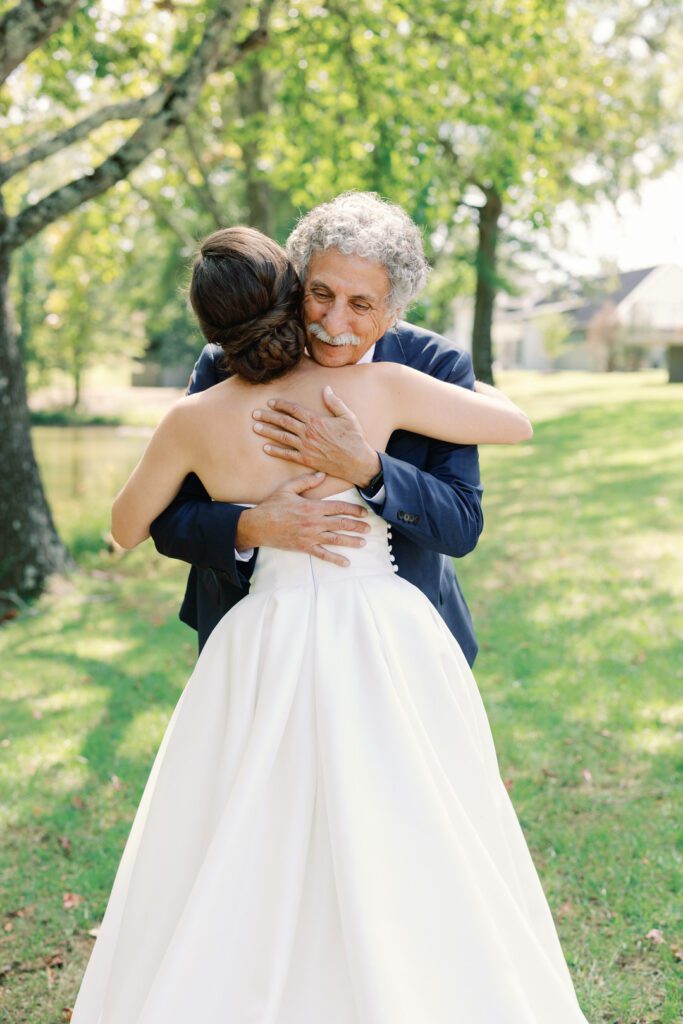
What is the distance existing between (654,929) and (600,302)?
53.2 metres

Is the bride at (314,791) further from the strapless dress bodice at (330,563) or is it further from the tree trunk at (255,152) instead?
the tree trunk at (255,152)

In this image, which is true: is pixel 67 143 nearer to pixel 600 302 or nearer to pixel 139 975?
pixel 139 975

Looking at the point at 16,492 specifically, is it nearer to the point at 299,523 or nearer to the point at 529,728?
the point at 529,728

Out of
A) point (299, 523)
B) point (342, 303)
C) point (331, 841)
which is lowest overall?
point (331, 841)

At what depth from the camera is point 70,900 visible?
154 inches

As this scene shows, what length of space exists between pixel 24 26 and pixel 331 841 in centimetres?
507

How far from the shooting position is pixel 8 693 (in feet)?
20.5

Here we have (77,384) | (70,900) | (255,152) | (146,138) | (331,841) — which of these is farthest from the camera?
(77,384)

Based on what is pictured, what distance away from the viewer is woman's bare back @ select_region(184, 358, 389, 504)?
2504 mm

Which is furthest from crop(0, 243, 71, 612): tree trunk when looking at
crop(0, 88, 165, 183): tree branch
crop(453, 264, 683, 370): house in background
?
crop(453, 264, 683, 370): house in background

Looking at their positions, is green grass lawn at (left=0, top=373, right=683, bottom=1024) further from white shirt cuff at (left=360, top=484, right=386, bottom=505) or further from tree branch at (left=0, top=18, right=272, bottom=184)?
tree branch at (left=0, top=18, right=272, bottom=184)

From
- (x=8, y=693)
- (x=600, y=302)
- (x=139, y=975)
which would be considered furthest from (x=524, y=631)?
(x=600, y=302)

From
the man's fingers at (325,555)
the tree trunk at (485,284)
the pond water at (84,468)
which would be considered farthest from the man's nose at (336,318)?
the tree trunk at (485,284)

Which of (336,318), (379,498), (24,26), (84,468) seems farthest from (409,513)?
(84,468)
